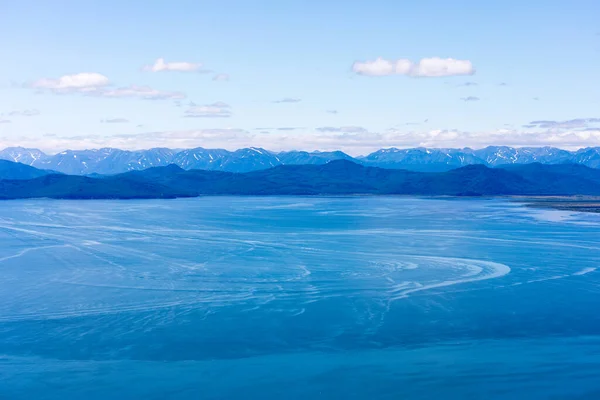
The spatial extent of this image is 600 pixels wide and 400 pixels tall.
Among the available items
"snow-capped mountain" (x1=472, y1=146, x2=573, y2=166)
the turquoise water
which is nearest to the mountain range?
the turquoise water

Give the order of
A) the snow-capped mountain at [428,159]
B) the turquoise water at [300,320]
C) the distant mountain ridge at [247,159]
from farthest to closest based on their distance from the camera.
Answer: the snow-capped mountain at [428,159] < the distant mountain ridge at [247,159] < the turquoise water at [300,320]

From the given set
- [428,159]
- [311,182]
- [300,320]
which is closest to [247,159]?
[428,159]

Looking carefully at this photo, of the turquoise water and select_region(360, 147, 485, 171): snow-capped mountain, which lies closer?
the turquoise water

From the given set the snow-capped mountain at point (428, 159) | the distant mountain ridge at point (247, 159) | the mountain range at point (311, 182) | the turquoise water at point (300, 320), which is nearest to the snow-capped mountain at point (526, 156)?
the distant mountain ridge at point (247, 159)

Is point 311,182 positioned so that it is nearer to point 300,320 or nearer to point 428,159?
point 300,320

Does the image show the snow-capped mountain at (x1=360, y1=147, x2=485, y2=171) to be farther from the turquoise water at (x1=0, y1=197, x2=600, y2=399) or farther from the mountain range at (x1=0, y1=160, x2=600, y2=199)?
the turquoise water at (x1=0, y1=197, x2=600, y2=399)

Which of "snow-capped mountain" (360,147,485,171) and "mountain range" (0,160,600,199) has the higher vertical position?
"snow-capped mountain" (360,147,485,171)

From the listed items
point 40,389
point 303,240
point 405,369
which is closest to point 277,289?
point 405,369

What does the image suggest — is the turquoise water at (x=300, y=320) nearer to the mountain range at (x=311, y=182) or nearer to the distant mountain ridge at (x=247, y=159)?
the mountain range at (x=311, y=182)
